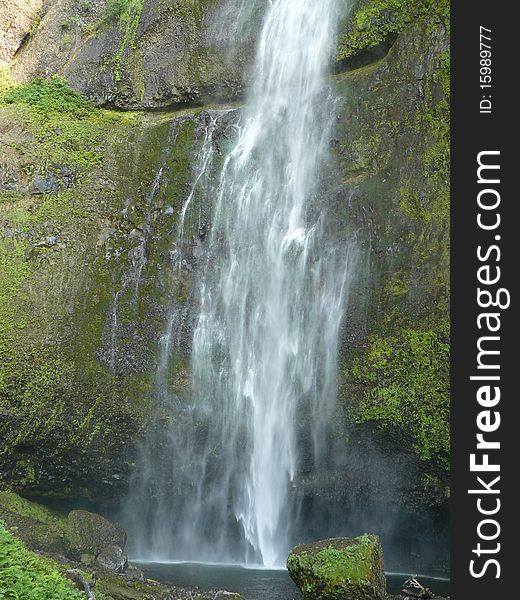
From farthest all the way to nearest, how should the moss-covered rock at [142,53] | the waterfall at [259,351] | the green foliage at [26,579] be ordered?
the moss-covered rock at [142,53] → the waterfall at [259,351] → the green foliage at [26,579]

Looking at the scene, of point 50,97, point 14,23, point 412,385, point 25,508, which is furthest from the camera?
point 14,23

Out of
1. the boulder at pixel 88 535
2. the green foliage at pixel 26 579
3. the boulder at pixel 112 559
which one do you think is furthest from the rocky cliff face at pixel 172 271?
the green foliage at pixel 26 579

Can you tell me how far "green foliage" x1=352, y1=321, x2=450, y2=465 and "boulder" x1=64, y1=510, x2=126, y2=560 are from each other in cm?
415

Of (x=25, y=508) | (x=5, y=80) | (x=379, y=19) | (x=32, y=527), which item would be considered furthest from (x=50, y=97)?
(x=32, y=527)

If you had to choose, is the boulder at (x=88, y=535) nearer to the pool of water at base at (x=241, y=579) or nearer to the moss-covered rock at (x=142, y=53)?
the pool of water at base at (x=241, y=579)

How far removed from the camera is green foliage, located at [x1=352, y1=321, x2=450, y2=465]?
36.4ft

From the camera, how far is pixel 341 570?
318 inches

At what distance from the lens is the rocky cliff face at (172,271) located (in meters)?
11.5

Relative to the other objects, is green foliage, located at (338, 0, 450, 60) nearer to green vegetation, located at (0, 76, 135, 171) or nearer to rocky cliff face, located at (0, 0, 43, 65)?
green vegetation, located at (0, 76, 135, 171)

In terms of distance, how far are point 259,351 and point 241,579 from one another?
3.54 m

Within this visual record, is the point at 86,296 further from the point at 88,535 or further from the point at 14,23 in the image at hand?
the point at 14,23

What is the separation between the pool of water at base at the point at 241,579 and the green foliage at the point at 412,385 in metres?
1.94

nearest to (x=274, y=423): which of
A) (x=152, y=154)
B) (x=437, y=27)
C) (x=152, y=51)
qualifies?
(x=152, y=154)

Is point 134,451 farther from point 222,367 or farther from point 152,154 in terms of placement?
point 152,154
